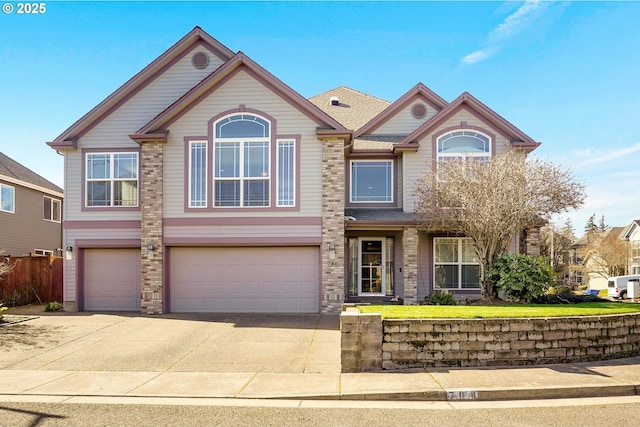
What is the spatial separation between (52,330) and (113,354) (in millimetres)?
3538

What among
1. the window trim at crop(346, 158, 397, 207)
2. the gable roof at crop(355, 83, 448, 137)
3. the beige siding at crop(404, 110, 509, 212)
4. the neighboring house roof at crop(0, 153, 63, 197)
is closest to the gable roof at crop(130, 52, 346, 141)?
the window trim at crop(346, 158, 397, 207)

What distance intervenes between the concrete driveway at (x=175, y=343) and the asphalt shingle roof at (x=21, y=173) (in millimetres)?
11356

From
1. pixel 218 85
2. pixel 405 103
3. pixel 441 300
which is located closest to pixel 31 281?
pixel 218 85

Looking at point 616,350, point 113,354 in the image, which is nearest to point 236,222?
point 113,354

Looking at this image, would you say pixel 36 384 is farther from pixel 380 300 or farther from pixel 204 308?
pixel 380 300

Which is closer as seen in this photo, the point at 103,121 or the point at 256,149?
the point at 256,149

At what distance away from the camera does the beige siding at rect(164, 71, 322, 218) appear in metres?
14.5

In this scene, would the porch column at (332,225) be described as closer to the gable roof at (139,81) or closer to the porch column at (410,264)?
the porch column at (410,264)

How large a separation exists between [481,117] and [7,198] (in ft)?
69.0

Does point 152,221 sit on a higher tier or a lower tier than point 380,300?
higher

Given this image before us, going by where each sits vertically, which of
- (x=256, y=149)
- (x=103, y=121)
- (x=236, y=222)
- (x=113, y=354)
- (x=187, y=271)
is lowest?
(x=113, y=354)

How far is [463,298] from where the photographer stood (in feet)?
51.2

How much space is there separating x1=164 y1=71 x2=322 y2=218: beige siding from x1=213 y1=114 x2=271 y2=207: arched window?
1.23 ft

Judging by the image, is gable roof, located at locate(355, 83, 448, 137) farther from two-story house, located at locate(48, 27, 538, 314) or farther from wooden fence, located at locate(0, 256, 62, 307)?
wooden fence, located at locate(0, 256, 62, 307)
